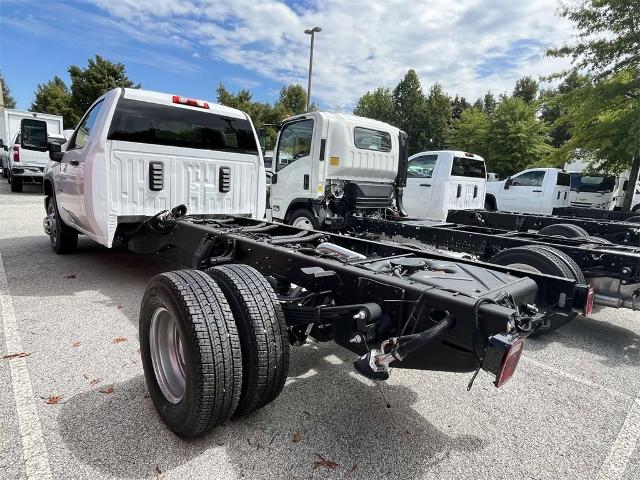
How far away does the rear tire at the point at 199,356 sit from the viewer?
208 cm

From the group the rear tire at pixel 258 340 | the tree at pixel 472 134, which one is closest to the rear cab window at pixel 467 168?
the rear tire at pixel 258 340

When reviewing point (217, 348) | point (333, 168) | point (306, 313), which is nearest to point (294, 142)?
point (333, 168)

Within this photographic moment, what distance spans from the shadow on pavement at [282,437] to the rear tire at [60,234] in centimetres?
429

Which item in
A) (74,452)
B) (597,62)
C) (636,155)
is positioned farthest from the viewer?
(597,62)

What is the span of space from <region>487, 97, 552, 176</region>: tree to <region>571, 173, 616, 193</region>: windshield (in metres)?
8.00

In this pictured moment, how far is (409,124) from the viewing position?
3691 centimetres

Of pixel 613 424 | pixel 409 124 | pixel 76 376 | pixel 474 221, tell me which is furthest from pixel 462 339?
pixel 409 124

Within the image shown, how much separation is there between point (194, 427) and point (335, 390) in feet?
3.47

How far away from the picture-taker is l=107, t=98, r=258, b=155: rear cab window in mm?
4648

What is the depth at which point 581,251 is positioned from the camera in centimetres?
423

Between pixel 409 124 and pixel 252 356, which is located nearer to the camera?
pixel 252 356

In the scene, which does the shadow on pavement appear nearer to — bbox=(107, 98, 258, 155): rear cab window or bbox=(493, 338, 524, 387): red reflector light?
bbox=(493, 338, 524, 387): red reflector light

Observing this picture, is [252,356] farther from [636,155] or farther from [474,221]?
[636,155]

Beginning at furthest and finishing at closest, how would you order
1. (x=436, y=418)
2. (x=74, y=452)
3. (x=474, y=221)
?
(x=474, y=221) → (x=436, y=418) → (x=74, y=452)
